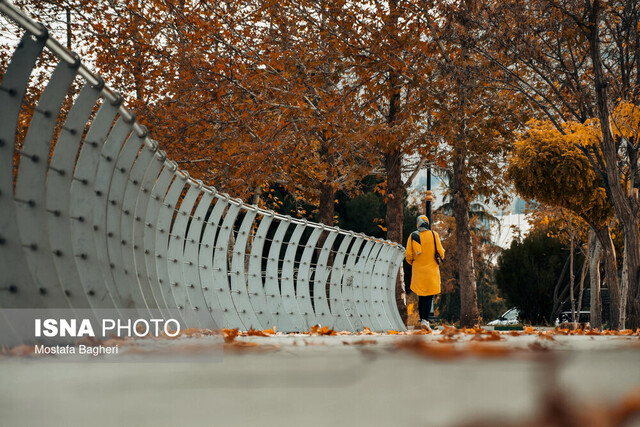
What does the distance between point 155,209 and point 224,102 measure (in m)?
15.2

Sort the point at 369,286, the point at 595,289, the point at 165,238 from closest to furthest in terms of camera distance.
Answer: the point at 165,238 < the point at 369,286 < the point at 595,289

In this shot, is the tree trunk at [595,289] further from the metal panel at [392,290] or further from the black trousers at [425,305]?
the black trousers at [425,305]

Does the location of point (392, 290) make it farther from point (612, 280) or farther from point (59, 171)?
point (59, 171)

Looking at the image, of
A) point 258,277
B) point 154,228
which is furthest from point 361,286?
point 154,228

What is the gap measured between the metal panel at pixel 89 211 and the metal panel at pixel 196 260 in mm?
2948

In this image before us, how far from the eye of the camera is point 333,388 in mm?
2205

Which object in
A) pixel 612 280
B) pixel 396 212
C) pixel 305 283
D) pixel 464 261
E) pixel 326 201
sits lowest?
pixel 305 283

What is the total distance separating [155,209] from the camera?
5.55 meters

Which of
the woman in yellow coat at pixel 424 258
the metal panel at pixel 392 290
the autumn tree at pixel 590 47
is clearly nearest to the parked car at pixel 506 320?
the metal panel at pixel 392 290

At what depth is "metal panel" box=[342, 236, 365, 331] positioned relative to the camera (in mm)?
11257

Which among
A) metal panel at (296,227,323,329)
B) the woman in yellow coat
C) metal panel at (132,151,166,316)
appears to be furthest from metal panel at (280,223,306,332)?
metal panel at (132,151,166,316)

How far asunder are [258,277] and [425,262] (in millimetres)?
4215

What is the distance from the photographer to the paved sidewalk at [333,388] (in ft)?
6.82

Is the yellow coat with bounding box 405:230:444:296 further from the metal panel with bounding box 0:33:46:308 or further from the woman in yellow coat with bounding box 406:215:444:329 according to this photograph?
the metal panel with bounding box 0:33:46:308
